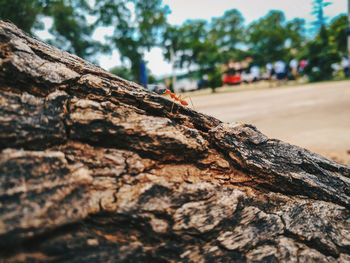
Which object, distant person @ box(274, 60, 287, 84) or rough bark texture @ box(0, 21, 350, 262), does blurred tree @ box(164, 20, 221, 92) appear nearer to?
distant person @ box(274, 60, 287, 84)

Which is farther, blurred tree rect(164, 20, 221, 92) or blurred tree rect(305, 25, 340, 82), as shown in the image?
blurred tree rect(164, 20, 221, 92)

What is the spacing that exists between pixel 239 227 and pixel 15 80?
2.10 m

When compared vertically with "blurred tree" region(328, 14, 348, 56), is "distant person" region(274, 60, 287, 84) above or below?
below

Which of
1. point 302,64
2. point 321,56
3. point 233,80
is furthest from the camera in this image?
point 233,80

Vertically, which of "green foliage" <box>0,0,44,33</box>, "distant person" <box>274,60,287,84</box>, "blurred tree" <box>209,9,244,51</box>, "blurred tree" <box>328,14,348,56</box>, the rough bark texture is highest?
"blurred tree" <box>209,9,244,51</box>

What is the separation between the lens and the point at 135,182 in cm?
163

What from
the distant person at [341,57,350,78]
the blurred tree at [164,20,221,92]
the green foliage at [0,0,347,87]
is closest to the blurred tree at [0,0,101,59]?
the green foliage at [0,0,347,87]

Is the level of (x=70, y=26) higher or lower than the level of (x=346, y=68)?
higher

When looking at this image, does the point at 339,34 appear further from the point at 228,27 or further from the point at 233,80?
the point at 228,27

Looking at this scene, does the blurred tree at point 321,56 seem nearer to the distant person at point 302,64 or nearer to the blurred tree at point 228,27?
the distant person at point 302,64

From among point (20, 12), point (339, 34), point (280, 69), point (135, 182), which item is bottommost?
point (135, 182)

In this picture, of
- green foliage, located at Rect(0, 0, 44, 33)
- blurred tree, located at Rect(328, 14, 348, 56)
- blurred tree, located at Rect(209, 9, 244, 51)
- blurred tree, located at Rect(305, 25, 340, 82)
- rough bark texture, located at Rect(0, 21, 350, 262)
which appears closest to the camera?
rough bark texture, located at Rect(0, 21, 350, 262)

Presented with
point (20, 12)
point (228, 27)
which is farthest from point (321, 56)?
point (228, 27)

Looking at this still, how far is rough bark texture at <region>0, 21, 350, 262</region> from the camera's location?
49.2 inches
